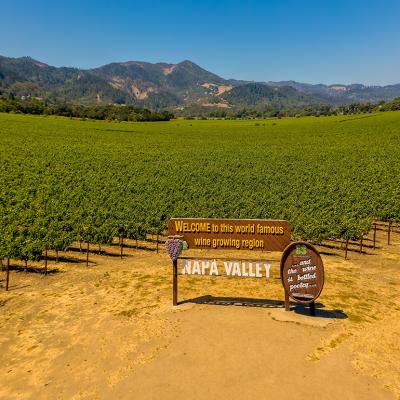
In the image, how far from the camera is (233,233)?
17266 mm

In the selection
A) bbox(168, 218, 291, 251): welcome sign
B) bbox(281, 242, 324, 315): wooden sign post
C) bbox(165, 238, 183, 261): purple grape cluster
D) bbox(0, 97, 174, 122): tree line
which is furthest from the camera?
bbox(0, 97, 174, 122): tree line

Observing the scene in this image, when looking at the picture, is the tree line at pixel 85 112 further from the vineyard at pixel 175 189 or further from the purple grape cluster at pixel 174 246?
the purple grape cluster at pixel 174 246

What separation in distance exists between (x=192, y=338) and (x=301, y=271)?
18.1 feet

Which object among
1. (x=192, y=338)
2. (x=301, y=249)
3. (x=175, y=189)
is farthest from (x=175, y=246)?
(x=175, y=189)

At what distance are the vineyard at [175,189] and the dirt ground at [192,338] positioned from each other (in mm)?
5859

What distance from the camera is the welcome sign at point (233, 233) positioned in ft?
55.5

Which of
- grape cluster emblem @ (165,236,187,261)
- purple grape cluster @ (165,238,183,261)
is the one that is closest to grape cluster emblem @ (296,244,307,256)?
grape cluster emblem @ (165,236,187,261)

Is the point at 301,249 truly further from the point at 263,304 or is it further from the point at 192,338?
the point at 192,338

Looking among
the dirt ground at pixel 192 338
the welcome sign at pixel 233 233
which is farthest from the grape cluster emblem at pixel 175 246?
the dirt ground at pixel 192 338

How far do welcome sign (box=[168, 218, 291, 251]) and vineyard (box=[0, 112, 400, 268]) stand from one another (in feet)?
34.7

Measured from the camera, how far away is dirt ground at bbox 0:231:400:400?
39.2 ft

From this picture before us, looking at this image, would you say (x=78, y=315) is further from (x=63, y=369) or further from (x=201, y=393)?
(x=201, y=393)

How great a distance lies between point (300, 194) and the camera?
135ft

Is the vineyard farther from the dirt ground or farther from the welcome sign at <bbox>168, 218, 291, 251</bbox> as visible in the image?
the welcome sign at <bbox>168, 218, 291, 251</bbox>
